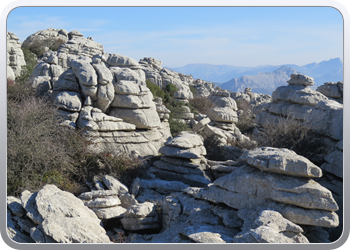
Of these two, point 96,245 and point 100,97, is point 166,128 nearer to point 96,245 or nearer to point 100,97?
point 100,97

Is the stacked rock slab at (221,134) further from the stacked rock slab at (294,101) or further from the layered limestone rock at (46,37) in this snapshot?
the layered limestone rock at (46,37)

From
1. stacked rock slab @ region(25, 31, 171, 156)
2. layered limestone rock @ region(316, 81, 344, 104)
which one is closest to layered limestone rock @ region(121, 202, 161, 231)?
stacked rock slab @ region(25, 31, 171, 156)

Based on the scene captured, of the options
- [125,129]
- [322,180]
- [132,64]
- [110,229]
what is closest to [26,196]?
[110,229]

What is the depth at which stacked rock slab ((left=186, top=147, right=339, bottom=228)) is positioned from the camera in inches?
283

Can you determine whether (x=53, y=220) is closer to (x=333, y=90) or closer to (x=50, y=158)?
(x=50, y=158)

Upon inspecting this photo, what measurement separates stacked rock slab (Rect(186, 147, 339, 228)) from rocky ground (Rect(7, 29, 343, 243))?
26 mm

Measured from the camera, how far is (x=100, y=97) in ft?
52.4

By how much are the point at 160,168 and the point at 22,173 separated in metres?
6.16

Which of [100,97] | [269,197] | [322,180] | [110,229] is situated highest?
[100,97]

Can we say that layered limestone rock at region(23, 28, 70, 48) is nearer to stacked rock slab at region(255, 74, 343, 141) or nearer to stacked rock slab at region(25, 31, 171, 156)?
stacked rock slab at region(25, 31, 171, 156)

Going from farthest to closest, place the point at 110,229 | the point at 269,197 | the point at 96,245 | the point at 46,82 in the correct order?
the point at 46,82, the point at 110,229, the point at 269,197, the point at 96,245

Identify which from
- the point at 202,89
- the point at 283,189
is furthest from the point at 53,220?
the point at 202,89

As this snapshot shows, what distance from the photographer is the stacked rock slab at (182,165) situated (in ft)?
44.4

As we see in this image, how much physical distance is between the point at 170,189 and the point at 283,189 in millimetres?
5837
